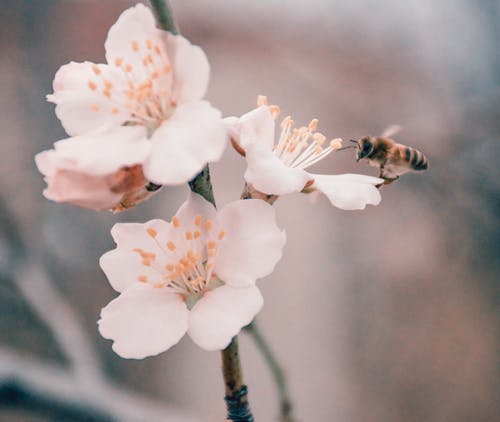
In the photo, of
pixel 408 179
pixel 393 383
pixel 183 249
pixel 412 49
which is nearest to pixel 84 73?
pixel 183 249

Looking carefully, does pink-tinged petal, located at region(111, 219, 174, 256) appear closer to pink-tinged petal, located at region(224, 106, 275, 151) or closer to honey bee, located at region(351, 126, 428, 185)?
pink-tinged petal, located at region(224, 106, 275, 151)

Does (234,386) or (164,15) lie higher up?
(164,15)

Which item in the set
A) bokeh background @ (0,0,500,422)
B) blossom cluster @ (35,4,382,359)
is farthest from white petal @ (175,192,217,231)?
bokeh background @ (0,0,500,422)

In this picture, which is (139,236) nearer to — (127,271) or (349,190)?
(127,271)

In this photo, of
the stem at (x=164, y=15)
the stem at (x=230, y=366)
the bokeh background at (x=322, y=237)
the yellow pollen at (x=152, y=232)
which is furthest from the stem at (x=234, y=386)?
the bokeh background at (x=322, y=237)

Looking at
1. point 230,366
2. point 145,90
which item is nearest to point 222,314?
point 230,366

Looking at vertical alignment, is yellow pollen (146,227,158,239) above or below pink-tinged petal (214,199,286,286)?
above

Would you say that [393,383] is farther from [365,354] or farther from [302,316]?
[302,316]
